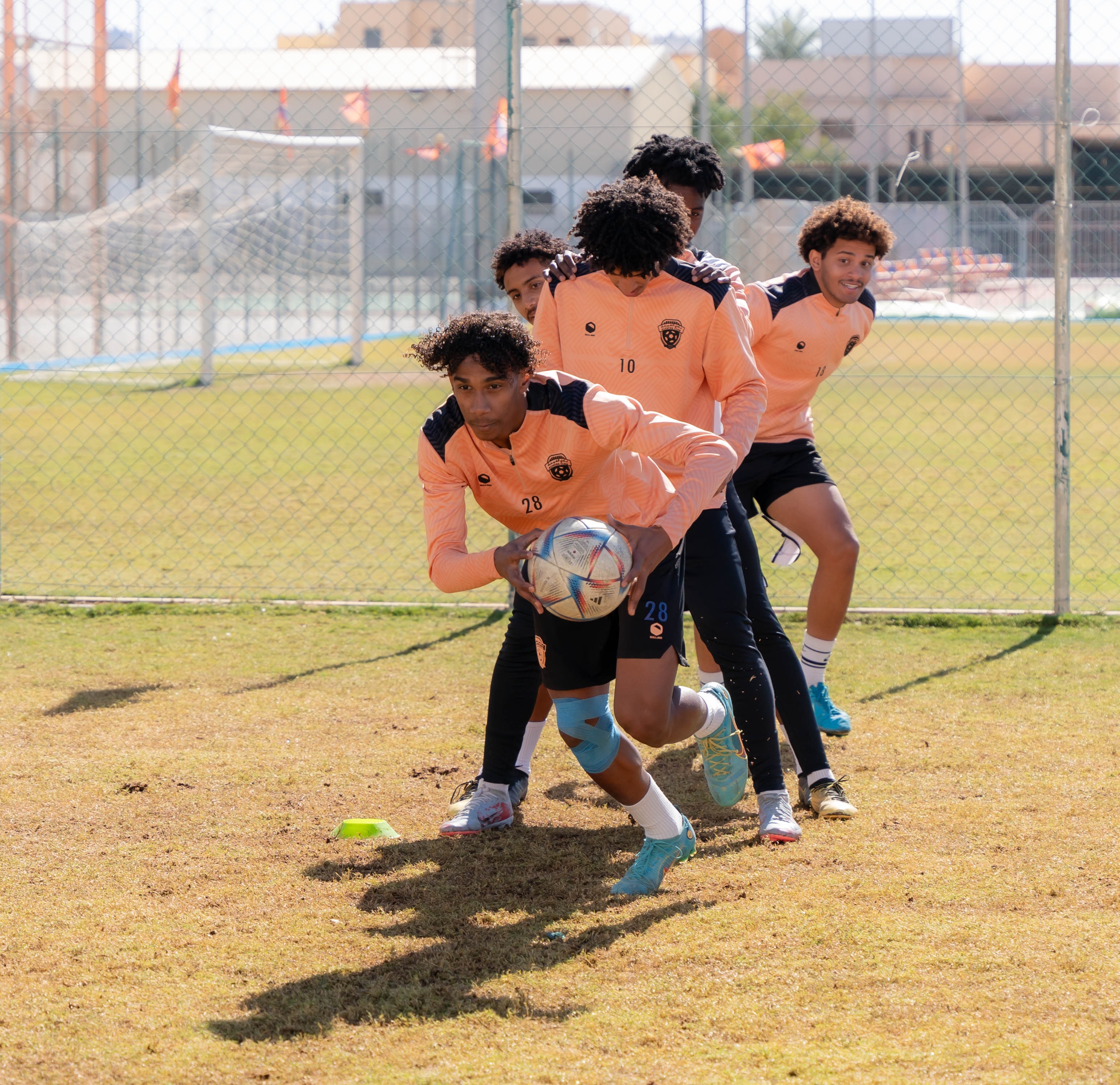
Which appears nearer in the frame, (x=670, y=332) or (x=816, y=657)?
(x=670, y=332)

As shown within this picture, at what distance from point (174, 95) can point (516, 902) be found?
65.5ft

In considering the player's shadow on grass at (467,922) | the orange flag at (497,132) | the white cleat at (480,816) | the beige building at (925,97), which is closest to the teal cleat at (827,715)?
the player's shadow on grass at (467,922)

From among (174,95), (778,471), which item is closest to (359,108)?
(174,95)

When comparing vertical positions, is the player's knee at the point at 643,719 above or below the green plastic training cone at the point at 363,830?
above

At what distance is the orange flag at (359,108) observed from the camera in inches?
671

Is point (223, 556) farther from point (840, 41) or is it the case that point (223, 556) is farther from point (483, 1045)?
point (840, 41)

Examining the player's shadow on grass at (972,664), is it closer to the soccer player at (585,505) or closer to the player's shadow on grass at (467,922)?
the player's shadow on grass at (467,922)

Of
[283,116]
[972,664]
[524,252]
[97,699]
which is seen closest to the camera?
[524,252]

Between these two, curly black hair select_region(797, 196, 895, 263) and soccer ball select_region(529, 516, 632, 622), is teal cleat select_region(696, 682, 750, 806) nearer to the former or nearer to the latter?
soccer ball select_region(529, 516, 632, 622)

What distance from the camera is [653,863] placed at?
12.8 ft

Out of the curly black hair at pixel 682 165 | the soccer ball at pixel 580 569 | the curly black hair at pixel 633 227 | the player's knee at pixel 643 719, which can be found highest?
the curly black hair at pixel 682 165

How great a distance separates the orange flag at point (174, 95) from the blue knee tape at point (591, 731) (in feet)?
52.4

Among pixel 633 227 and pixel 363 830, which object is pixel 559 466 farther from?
pixel 363 830

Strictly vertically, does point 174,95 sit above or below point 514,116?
above
